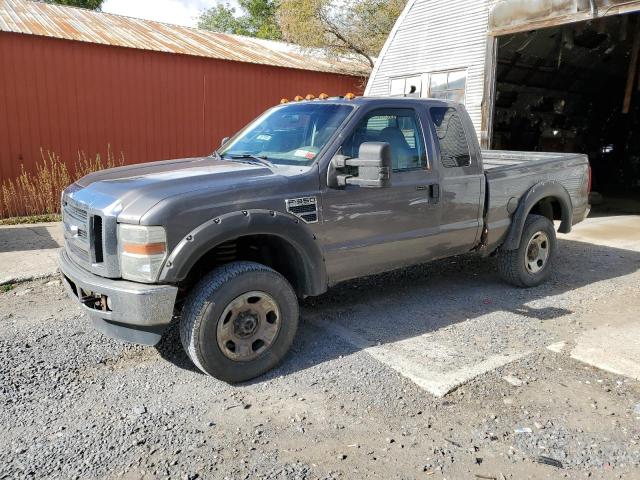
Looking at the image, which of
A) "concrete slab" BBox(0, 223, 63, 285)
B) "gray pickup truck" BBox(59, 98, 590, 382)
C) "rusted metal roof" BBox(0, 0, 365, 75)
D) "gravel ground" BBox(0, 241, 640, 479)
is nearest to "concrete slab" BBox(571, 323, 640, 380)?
"gravel ground" BBox(0, 241, 640, 479)

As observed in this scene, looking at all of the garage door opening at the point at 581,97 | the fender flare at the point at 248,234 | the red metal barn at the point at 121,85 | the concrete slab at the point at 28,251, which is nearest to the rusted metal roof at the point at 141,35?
the red metal barn at the point at 121,85

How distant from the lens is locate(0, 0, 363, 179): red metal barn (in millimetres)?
10164

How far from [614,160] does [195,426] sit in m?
17.5

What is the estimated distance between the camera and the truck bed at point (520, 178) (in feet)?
17.4

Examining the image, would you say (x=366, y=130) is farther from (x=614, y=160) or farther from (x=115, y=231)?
(x=614, y=160)

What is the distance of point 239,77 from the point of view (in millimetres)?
12945

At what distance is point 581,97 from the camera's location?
15.6 metres

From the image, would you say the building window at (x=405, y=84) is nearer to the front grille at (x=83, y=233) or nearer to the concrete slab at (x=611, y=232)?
the concrete slab at (x=611, y=232)

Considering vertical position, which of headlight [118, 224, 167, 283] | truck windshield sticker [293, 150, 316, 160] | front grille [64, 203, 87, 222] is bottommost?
headlight [118, 224, 167, 283]

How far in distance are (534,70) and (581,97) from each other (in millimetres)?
3199

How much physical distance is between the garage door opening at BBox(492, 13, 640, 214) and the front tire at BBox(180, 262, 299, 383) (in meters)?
9.76

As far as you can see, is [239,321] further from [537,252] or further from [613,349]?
[537,252]

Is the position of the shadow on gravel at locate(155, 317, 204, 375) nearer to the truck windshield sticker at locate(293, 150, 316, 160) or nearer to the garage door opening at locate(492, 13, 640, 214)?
the truck windshield sticker at locate(293, 150, 316, 160)

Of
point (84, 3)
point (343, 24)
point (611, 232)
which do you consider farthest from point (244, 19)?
point (611, 232)
